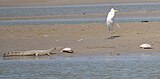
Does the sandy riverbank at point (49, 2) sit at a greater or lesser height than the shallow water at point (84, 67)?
greater

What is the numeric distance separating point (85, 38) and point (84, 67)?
5337 millimetres

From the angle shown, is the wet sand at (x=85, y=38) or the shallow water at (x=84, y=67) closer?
the shallow water at (x=84, y=67)

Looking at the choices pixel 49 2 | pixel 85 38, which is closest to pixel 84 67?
pixel 85 38

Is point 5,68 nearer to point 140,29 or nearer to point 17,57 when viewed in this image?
point 17,57

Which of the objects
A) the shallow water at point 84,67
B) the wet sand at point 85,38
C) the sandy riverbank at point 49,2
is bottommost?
the shallow water at point 84,67

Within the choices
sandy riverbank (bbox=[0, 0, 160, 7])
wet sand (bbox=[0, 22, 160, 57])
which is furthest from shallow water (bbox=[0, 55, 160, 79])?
sandy riverbank (bbox=[0, 0, 160, 7])

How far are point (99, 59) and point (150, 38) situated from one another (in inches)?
131

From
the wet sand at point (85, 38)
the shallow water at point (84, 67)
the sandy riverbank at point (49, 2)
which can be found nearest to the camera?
the shallow water at point (84, 67)

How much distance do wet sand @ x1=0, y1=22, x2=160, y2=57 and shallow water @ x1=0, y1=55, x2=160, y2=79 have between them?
4.22 feet

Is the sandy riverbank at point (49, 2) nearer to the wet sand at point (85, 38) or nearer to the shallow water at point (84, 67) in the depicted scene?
the wet sand at point (85, 38)

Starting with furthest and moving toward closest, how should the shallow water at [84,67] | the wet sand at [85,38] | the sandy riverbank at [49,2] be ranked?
the sandy riverbank at [49,2] < the wet sand at [85,38] < the shallow water at [84,67]

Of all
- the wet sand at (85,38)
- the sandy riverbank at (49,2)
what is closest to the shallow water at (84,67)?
the wet sand at (85,38)

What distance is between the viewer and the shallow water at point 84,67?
12880 millimetres

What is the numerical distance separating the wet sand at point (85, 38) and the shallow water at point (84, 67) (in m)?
1.29
